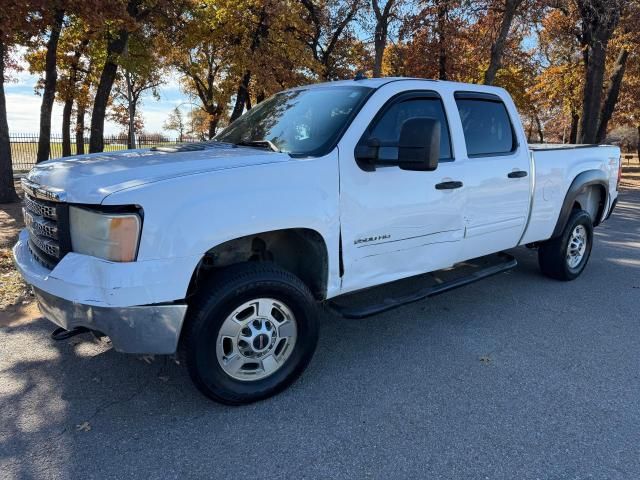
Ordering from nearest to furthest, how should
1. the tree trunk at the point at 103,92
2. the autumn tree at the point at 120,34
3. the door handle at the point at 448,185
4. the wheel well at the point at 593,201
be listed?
the door handle at the point at 448,185
the wheel well at the point at 593,201
the autumn tree at the point at 120,34
the tree trunk at the point at 103,92

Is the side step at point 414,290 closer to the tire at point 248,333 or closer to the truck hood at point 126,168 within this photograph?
the tire at point 248,333

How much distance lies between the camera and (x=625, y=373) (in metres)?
3.69

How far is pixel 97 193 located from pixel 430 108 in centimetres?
270

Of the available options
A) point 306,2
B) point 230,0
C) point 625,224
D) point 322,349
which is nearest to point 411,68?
point 306,2

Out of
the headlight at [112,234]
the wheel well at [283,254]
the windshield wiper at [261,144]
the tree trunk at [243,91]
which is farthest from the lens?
the tree trunk at [243,91]

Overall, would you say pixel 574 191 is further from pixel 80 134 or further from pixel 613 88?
pixel 80 134

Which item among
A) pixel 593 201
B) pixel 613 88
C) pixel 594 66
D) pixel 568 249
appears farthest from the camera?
pixel 613 88

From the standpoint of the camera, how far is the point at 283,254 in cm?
367

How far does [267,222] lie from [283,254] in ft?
2.29

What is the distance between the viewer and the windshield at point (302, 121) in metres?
3.55

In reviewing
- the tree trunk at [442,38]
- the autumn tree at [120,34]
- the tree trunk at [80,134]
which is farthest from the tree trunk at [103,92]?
the tree trunk at [80,134]

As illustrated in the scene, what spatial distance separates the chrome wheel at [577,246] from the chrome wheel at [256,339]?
4038 mm

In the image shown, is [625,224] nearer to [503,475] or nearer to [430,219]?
[430,219]

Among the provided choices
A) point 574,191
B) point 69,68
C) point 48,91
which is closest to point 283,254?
point 574,191
